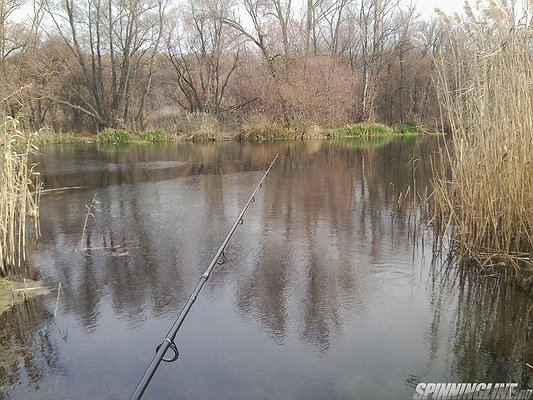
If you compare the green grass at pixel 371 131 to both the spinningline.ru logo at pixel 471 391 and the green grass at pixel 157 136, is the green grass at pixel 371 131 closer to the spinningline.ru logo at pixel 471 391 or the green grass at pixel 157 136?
the green grass at pixel 157 136

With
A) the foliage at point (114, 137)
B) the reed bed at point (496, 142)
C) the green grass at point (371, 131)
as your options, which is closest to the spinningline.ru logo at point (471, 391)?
the reed bed at point (496, 142)

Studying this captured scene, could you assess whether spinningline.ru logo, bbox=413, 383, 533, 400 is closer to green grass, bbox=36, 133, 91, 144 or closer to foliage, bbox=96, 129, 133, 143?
foliage, bbox=96, 129, 133, 143

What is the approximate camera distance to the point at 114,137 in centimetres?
2242

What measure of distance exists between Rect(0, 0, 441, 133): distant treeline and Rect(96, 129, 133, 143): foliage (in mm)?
1019

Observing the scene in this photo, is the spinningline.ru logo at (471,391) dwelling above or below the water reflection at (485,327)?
below

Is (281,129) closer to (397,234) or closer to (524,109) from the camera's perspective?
(397,234)

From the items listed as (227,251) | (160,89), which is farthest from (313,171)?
(160,89)

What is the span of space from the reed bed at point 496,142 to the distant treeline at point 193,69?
55.1 feet

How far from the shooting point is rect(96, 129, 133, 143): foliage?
22297 mm

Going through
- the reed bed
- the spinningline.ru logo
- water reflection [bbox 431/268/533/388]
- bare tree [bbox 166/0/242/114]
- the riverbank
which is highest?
bare tree [bbox 166/0/242/114]

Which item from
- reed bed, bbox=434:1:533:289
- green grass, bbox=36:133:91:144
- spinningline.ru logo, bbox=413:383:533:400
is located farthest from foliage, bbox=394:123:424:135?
spinningline.ru logo, bbox=413:383:533:400

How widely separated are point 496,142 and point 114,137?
20762 mm

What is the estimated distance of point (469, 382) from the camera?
2.78 meters

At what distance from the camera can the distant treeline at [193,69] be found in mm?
22016
